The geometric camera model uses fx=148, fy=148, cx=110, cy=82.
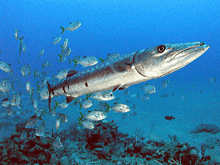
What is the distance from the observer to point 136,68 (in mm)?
2443

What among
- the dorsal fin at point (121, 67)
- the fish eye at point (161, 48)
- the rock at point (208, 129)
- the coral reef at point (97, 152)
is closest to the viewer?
the fish eye at point (161, 48)

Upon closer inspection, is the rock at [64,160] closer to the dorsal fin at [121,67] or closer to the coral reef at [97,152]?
the coral reef at [97,152]

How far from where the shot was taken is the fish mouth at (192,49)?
6.11 ft

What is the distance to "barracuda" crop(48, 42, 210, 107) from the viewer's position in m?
1.99

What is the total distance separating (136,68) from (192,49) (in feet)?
2.77

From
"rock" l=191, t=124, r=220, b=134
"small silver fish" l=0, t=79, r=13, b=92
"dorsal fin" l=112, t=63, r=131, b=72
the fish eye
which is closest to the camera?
the fish eye

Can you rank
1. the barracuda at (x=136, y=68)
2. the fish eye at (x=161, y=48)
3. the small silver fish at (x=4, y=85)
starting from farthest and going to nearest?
the small silver fish at (x=4, y=85)
the fish eye at (x=161, y=48)
the barracuda at (x=136, y=68)

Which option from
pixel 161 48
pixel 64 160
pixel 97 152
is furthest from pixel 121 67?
pixel 97 152

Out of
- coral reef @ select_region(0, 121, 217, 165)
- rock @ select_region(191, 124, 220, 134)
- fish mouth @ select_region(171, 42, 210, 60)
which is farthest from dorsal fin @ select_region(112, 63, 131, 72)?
rock @ select_region(191, 124, 220, 134)

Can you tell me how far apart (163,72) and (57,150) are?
587 cm

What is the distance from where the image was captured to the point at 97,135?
7.05 metres

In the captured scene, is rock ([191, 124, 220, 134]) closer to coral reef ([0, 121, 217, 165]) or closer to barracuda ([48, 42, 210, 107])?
coral reef ([0, 121, 217, 165])

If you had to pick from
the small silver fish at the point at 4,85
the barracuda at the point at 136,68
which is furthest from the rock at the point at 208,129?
the small silver fish at the point at 4,85

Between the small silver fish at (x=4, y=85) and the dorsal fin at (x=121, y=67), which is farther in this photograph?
the small silver fish at (x=4, y=85)
